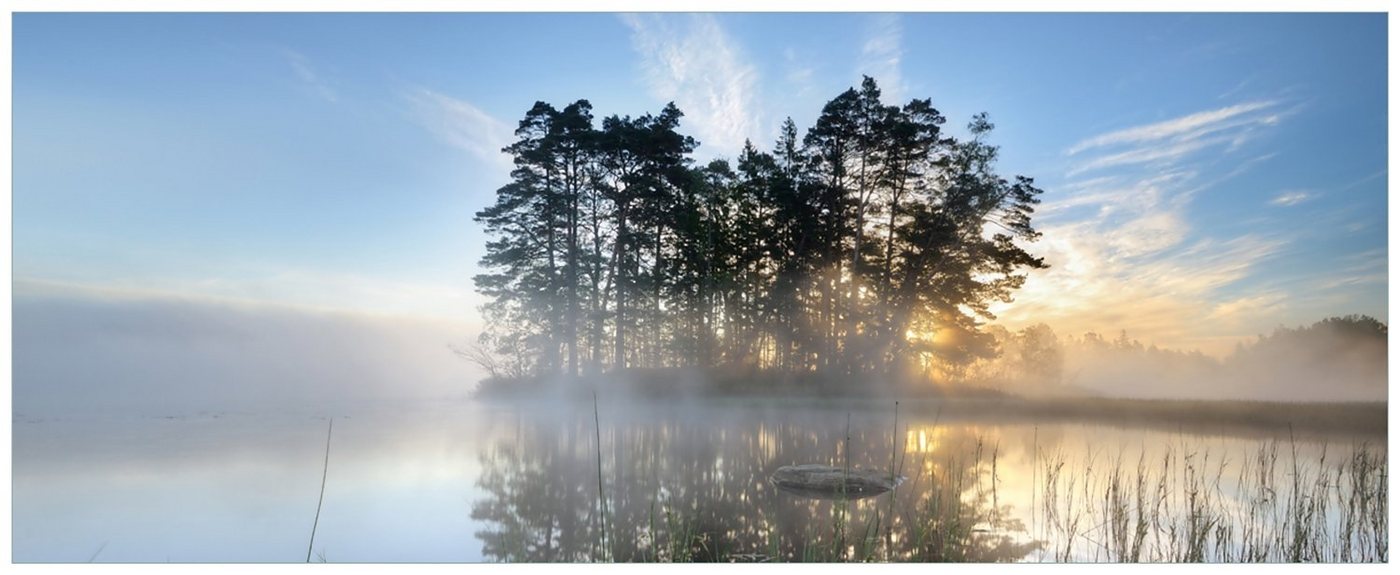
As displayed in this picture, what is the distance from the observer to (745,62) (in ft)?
21.0

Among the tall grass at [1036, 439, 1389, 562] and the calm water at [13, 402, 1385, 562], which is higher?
the tall grass at [1036, 439, 1389, 562]

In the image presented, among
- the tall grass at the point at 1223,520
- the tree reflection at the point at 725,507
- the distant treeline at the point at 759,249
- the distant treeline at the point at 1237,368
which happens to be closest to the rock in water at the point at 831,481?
the tree reflection at the point at 725,507

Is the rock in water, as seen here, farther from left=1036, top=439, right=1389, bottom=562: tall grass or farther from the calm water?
left=1036, top=439, right=1389, bottom=562: tall grass

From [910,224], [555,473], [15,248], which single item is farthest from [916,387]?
[15,248]

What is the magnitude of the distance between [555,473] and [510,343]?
7.67m

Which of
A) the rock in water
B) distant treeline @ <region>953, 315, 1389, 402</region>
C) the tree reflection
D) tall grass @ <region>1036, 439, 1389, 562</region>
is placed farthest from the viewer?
distant treeline @ <region>953, 315, 1389, 402</region>

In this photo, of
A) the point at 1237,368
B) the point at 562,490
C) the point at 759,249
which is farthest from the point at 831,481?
the point at 759,249

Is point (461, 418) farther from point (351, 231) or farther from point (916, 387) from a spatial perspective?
point (916, 387)

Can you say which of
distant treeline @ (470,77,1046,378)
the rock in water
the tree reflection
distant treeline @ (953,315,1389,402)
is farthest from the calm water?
distant treeline @ (470,77,1046,378)

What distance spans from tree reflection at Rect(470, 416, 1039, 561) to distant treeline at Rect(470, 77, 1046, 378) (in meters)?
4.84

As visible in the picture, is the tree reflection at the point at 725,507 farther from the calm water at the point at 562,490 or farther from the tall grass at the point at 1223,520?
the tall grass at the point at 1223,520

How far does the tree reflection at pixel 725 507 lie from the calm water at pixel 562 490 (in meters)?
0.02

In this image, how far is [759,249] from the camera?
57.3 ft

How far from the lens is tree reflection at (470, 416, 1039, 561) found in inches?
159
